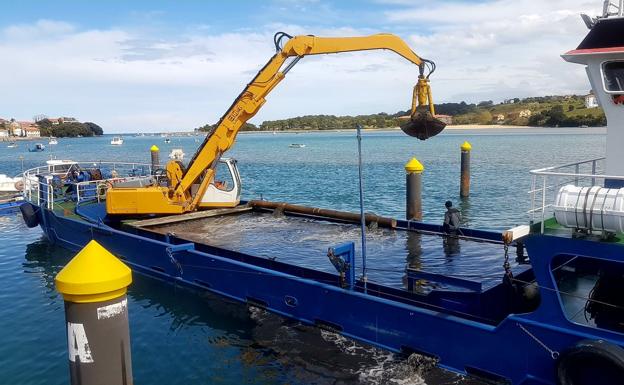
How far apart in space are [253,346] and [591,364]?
5694mm

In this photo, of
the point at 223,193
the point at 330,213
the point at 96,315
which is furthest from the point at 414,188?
the point at 96,315

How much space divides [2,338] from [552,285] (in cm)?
1008

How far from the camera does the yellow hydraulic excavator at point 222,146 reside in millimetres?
13398

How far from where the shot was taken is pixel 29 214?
17.9 meters

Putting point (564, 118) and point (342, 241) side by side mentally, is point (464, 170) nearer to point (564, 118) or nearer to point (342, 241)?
point (342, 241)

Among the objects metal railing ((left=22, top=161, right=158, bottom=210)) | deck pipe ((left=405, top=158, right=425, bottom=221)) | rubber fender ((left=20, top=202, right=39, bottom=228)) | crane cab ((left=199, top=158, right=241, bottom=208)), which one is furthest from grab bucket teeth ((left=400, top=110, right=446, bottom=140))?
rubber fender ((left=20, top=202, right=39, bottom=228))

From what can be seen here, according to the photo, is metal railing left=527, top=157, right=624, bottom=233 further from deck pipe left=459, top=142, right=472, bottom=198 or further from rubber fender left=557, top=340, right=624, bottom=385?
deck pipe left=459, top=142, right=472, bottom=198

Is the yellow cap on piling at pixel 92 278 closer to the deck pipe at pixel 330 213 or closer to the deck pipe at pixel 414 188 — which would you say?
the deck pipe at pixel 330 213

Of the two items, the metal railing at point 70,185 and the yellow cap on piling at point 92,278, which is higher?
the yellow cap on piling at point 92,278

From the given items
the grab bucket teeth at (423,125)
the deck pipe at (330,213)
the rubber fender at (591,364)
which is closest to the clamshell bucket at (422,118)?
the grab bucket teeth at (423,125)

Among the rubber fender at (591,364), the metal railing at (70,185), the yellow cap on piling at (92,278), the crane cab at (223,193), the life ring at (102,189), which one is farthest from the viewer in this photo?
the life ring at (102,189)

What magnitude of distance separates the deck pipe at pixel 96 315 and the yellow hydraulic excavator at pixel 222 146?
33.5 feet

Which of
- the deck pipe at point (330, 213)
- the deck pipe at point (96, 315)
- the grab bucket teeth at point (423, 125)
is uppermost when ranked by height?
the grab bucket teeth at point (423, 125)

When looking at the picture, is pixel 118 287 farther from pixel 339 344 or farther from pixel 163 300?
pixel 163 300
